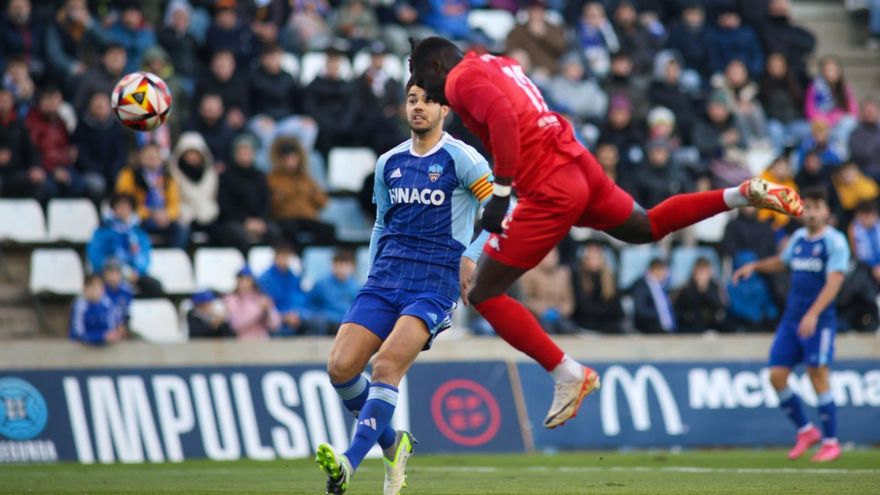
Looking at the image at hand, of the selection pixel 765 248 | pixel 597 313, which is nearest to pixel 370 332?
pixel 597 313

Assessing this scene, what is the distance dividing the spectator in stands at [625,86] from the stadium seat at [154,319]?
27.7 feet

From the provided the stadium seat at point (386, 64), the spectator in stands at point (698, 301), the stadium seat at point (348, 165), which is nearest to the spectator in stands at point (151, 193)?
the stadium seat at point (348, 165)

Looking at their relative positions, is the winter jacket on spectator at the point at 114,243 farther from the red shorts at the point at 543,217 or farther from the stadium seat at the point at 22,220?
the red shorts at the point at 543,217

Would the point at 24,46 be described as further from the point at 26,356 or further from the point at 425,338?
the point at 425,338

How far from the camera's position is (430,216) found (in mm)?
9672

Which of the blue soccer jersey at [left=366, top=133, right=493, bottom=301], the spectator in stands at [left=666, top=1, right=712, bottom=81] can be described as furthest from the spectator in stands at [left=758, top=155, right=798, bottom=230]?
the blue soccer jersey at [left=366, top=133, right=493, bottom=301]

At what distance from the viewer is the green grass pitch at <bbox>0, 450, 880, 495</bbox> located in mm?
10820

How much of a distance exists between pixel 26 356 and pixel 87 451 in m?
1.31

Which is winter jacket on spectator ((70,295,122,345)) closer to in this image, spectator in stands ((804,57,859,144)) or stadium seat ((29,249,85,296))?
stadium seat ((29,249,85,296))

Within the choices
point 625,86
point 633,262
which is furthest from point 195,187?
point 625,86

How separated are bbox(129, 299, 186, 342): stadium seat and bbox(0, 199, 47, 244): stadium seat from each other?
1646mm

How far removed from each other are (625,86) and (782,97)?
333 cm

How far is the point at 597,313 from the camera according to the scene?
1930cm

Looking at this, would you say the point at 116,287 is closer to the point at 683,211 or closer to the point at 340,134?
the point at 340,134
